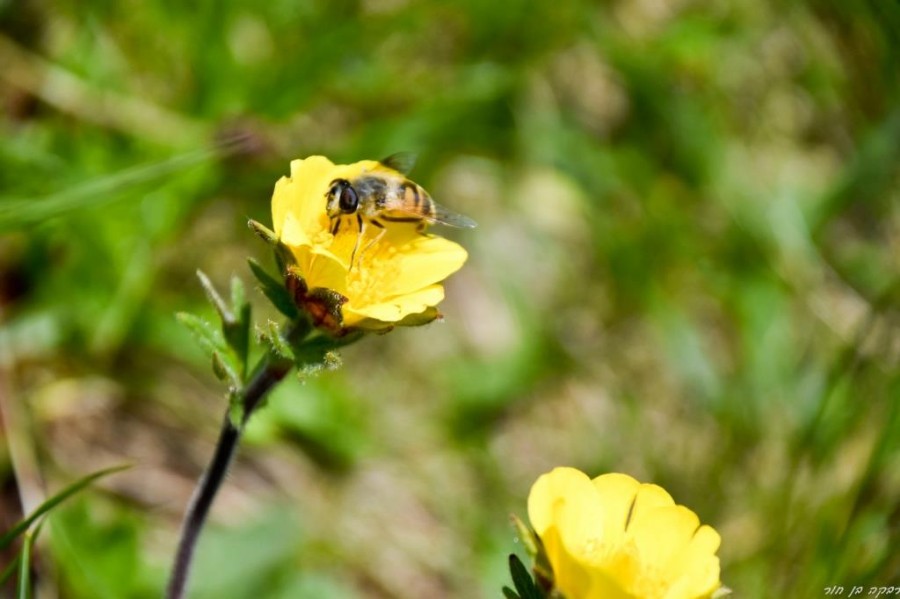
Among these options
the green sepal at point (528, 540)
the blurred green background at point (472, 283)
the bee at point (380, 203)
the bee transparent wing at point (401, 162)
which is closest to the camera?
the green sepal at point (528, 540)

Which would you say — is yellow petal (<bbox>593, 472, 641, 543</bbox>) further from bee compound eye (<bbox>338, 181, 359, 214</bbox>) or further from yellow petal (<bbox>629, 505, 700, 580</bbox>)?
bee compound eye (<bbox>338, 181, 359, 214</bbox>)

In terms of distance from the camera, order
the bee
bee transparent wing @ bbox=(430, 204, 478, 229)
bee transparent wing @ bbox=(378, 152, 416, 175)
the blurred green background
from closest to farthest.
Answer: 1. the bee
2. bee transparent wing @ bbox=(430, 204, 478, 229)
3. bee transparent wing @ bbox=(378, 152, 416, 175)
4. the blurred green background

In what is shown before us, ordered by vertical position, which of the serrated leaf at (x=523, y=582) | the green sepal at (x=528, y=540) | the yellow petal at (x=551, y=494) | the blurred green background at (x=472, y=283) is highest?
the blurred green background at (x=472, y=283)

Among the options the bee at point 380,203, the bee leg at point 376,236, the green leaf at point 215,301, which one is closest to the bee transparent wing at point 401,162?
the bee at point 380,203

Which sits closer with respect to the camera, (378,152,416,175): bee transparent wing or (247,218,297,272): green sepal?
(247,218,297,272): green sepal

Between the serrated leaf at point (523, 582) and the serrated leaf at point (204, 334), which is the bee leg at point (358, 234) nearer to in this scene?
the serrated leaf at point (204, 334)

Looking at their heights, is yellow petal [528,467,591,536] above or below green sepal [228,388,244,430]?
below

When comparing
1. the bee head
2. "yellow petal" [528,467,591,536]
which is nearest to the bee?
the bee head

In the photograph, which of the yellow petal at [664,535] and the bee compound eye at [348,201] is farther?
the bee compound eye at [348,201]
